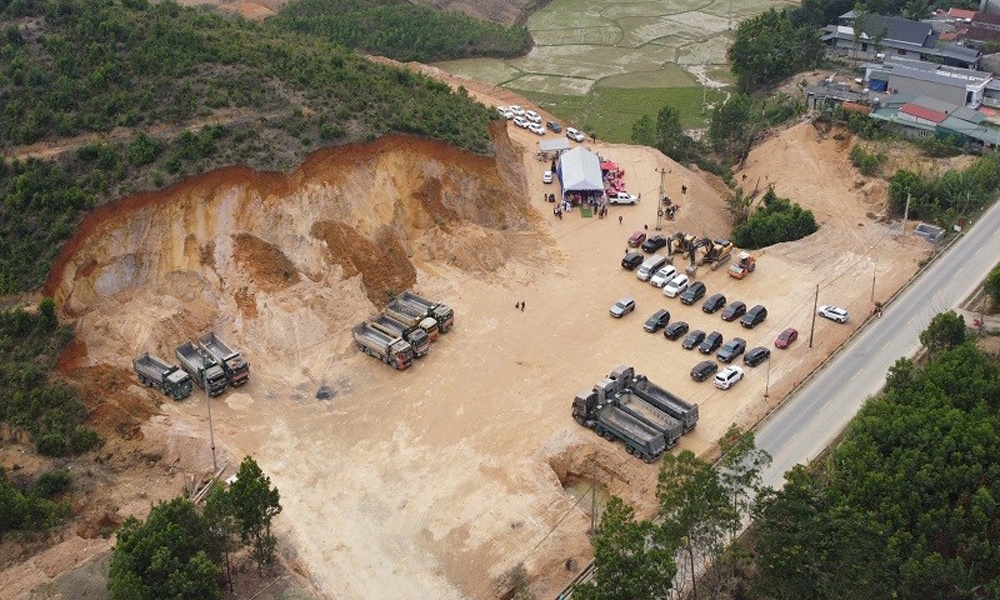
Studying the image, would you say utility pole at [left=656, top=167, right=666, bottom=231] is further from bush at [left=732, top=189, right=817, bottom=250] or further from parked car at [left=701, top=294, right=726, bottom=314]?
parked car at [left=701, top=294, right=726, bottom=314]

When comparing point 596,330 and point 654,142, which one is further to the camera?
point 654,142

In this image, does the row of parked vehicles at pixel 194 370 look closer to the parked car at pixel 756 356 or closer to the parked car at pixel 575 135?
the parked car at pixel 756 356

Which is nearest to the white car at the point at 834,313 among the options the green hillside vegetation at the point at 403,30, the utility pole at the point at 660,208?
the utility pole at the point at 660,208

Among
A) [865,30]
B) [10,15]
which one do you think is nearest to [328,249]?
[10,15]

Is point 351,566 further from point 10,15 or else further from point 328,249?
point 10,15

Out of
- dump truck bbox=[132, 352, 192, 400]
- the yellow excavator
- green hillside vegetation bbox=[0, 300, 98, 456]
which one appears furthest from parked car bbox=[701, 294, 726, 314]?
green hillside vegetation bbox=[0, 300, 98, 456]

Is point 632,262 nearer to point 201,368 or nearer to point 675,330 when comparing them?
point 675,330

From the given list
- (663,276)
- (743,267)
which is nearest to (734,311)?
(663,276)
